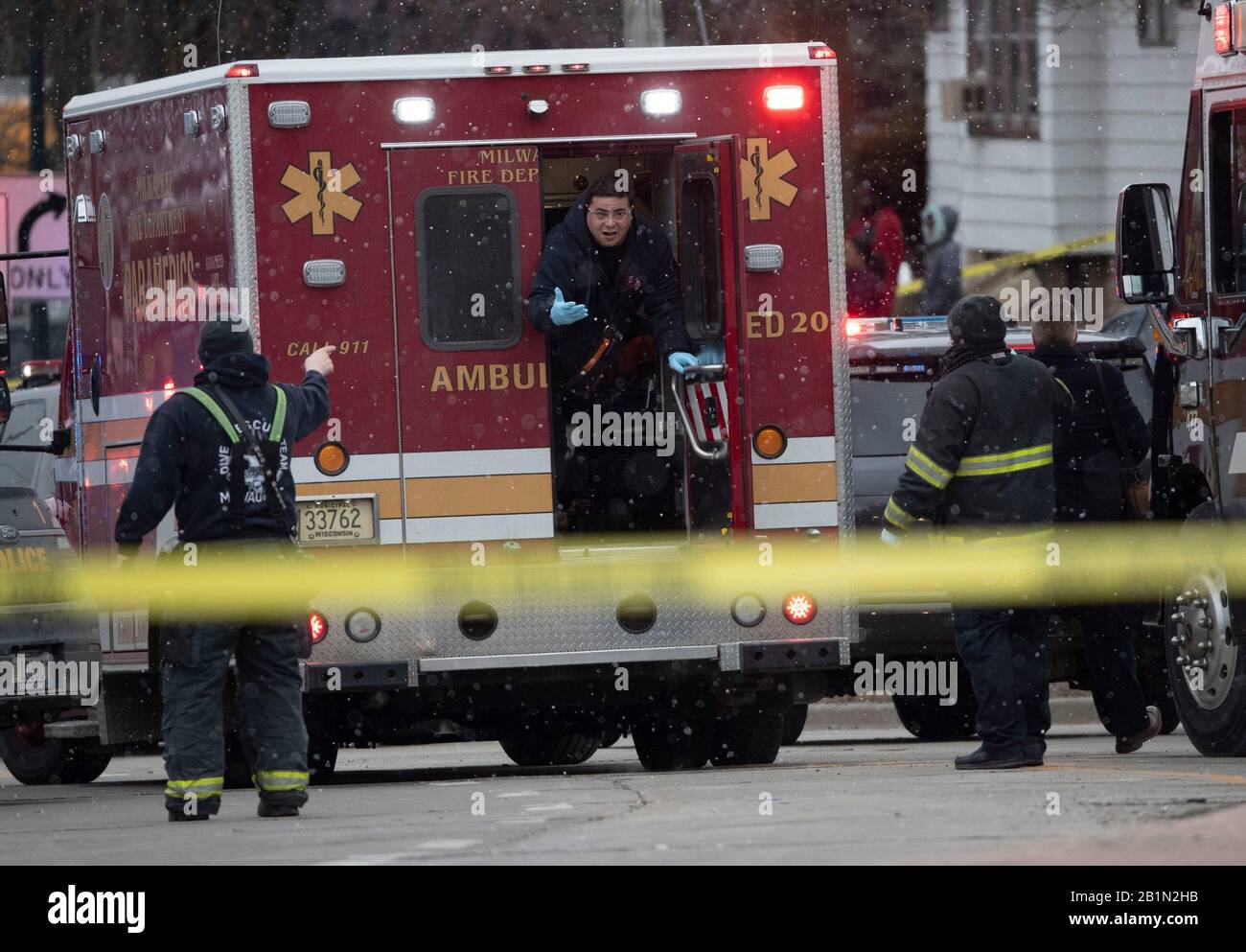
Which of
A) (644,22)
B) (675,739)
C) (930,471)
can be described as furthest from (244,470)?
(644,22)

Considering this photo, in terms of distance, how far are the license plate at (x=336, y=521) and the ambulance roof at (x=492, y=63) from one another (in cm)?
176

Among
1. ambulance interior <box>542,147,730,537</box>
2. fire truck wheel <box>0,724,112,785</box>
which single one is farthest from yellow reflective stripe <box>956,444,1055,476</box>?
fire truck wheel <box>0,724,112,785</box>

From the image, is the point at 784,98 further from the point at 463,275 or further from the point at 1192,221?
the point at 1192,221

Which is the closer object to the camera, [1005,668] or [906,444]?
[1005,668]

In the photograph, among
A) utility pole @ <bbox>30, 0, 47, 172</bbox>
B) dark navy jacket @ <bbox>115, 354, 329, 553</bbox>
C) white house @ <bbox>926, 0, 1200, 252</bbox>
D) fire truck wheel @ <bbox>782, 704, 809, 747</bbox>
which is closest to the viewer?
dark navy jacket @ <bbox>115, 354, 329, 553</bbox>

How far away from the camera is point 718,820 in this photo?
9.17m

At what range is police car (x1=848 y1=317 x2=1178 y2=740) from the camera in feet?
42.7

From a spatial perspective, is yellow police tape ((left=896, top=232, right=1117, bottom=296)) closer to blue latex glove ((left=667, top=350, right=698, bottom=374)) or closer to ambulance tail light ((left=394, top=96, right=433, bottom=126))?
blue latex glove ((left=667, top=350, right=698, bottom=374))

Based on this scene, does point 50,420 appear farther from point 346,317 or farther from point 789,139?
point 789,139

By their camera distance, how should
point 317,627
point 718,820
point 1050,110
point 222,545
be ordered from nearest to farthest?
1. point 718,820
2. point 222,545
3. point 317,627
4. point 1050,110

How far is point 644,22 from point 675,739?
399 inches

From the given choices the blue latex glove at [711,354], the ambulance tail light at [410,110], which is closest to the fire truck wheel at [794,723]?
the blue latex glove at [711,354]

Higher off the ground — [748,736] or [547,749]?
[748,736]

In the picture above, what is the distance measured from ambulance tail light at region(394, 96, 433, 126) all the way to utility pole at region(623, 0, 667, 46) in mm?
10335
